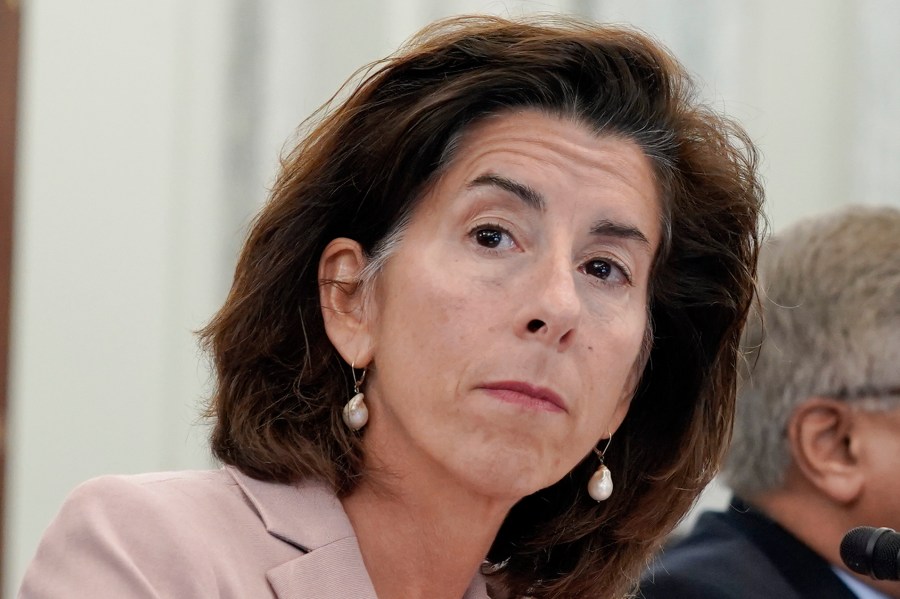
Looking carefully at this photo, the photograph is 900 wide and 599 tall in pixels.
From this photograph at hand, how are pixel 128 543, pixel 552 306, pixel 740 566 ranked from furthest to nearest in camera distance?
pixel 740 566
pixel 552 306
pixel 128 543

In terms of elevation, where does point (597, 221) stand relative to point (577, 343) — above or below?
above

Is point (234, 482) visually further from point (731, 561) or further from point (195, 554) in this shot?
point (731, 561)

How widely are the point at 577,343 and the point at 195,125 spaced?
2546 millimetres

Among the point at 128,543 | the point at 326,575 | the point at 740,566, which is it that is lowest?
the point at 740,566

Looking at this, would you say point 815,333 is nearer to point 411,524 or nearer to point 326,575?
point 411,524

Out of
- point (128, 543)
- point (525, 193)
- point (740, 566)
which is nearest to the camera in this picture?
point (128, 543)

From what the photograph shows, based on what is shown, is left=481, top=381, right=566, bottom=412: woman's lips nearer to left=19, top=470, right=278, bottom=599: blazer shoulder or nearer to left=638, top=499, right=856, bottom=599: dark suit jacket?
left=19, top=470, right=278, bottom=599: blazer shoulder

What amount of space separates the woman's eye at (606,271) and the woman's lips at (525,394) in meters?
0.26

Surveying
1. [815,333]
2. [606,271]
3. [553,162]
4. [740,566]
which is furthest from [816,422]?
[553,162]

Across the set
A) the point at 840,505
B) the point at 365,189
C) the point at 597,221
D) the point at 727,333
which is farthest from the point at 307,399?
the point at 840,505

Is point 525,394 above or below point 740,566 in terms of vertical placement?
above

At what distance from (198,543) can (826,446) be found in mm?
1572

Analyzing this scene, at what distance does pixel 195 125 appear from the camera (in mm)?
4270

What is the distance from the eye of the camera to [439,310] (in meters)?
2.01
